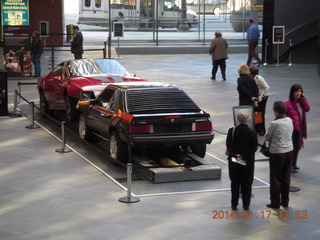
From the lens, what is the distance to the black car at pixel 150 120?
1181cm

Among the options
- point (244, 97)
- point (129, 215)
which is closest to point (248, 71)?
point (244, 97)

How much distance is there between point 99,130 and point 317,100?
29.0 ft

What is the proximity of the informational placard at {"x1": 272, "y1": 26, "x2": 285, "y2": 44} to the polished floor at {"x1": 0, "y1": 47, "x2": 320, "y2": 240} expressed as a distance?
590 inches

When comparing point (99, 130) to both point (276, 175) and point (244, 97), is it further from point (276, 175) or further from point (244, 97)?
point (276, 175)

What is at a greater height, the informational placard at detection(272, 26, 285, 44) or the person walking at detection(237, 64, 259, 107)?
the informational placard at detection(272, 26, 285, 44)

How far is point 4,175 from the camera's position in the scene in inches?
469

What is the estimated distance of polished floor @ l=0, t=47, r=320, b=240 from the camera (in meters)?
8.89

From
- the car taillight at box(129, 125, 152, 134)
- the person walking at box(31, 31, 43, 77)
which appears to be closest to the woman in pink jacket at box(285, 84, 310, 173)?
the car taillight at box(129, 125, 152, 134)

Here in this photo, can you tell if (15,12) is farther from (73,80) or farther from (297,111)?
(297,111)

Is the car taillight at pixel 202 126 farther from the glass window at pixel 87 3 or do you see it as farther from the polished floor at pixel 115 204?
the glass window at pixel 87 3

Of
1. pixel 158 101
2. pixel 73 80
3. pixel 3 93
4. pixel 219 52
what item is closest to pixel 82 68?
pixel 73 80

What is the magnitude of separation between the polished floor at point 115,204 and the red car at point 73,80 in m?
1.08

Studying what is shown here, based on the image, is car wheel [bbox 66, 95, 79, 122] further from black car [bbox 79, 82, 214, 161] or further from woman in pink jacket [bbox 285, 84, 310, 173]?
woman in pink jacket [bbox 285, 84, 310, 173]

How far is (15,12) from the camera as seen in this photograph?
96.4 ft
